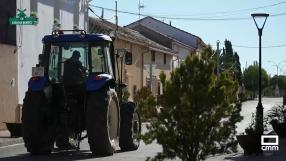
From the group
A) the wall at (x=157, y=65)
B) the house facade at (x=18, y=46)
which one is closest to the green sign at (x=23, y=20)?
the house facade at (x=18, y=46)

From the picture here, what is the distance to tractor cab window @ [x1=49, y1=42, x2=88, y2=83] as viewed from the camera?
1533 centimetres

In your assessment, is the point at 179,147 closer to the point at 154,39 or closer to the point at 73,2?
the point at 73,2

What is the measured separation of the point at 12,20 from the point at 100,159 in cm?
1126

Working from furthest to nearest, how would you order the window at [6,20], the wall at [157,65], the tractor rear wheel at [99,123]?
the wall at [157,65] → the window at [6,20] → the tractor rear wheel at [99,123]

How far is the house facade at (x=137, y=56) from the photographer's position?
139 ft

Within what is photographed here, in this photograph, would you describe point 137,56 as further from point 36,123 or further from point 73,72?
point 36,123

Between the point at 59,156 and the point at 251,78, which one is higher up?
the point at 251,78

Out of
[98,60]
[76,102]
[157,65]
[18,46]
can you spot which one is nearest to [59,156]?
[76,102]

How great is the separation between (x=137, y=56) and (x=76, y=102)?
33.9m

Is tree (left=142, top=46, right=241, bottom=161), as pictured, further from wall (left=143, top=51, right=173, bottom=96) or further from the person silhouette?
wall (left=143, top=51, right=173, bottom=96)

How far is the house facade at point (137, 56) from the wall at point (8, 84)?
1526 cm

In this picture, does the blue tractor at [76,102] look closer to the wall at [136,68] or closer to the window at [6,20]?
the window at [6,20]

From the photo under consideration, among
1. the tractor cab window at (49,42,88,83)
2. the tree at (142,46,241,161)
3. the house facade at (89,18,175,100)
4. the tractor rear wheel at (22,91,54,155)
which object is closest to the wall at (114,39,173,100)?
the house facade at (89,18,175,100)

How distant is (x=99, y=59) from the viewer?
15.6 metres
